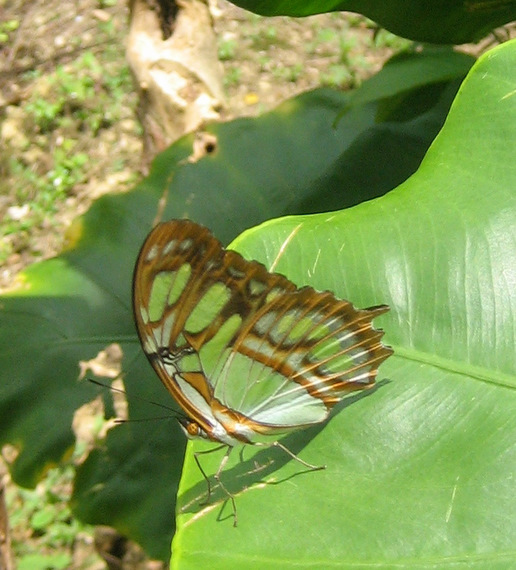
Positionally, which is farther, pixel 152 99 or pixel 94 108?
pixel 94 108

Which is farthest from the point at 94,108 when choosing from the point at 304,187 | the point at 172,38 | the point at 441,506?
the point at 441,506

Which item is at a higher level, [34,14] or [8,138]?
[34,14]

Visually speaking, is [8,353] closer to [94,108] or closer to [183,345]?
[183,345]

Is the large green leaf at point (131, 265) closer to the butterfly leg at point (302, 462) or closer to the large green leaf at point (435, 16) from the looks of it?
the large green leaf at point (435, 16)

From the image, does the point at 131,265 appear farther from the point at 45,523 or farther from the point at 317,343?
the point at 45,523

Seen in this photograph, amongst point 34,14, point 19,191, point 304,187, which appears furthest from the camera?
point 34,14

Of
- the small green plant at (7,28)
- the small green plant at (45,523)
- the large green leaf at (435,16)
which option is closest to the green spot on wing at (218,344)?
the large green leaf at (435,16)

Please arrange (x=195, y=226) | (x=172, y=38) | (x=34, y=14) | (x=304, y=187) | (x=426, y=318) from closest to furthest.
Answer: (x=195, y=226), (x=426, y=318), (x=304, y=187), (x=172, y=38), (x=34, y=14)

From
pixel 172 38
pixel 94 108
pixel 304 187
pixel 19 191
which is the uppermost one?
pixel 172 38
